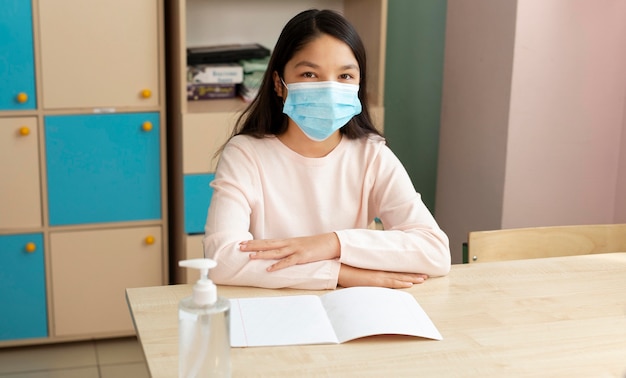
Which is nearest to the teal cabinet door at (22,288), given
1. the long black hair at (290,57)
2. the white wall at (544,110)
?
the long black hair at (290,57)

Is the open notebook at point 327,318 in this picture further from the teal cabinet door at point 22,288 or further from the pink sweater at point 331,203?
the teal cabinet door at point 22,288

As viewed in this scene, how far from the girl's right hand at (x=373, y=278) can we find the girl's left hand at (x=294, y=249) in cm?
5

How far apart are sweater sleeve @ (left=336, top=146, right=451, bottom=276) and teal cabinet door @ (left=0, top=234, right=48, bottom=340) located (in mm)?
1550

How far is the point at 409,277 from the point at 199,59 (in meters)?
1.65

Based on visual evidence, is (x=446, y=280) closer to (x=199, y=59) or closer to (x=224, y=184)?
(x=224, y=184)

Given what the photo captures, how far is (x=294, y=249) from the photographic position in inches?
70.8

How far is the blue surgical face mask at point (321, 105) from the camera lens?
6.34 ft

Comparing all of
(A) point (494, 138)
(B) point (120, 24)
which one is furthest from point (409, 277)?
(B) point (120, 24)

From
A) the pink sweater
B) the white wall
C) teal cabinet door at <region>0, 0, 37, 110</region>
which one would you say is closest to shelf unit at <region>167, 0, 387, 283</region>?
the white wall

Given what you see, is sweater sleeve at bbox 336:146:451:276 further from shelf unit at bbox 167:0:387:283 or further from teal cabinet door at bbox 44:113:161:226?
teal cabinet door at bbox 44:113:161:226

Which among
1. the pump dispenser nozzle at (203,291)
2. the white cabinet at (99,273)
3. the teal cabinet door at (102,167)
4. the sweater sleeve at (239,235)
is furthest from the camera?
the white cabinet at (99,273)

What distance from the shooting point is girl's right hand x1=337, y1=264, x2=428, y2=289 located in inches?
70.0

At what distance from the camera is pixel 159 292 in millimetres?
1722

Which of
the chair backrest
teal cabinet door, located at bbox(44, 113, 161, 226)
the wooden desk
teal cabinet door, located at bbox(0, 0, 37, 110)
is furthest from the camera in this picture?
teal cabinet door, located at bbox(44, 113, 161, 226)
